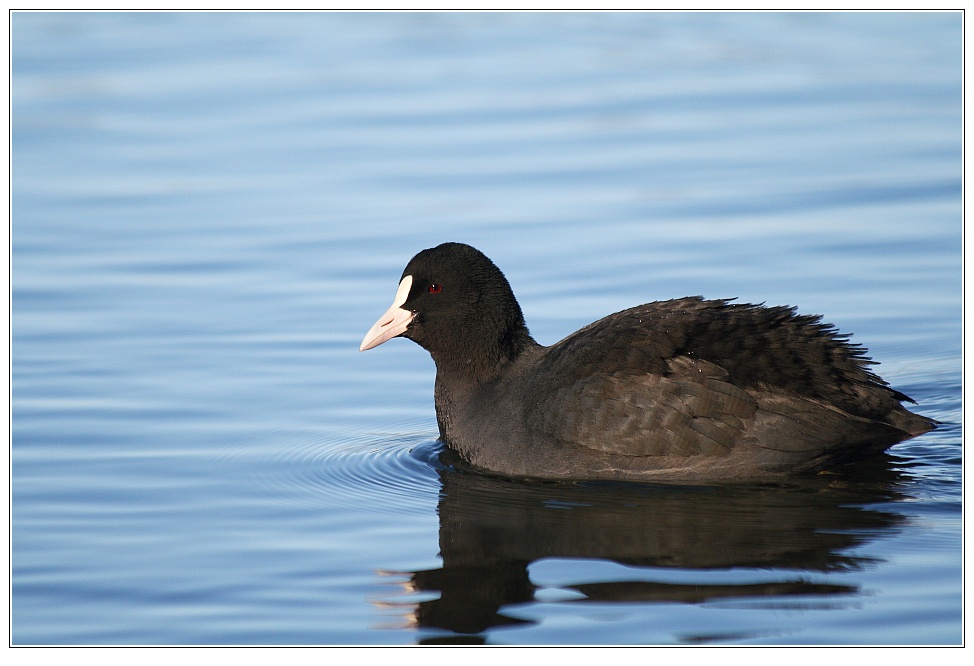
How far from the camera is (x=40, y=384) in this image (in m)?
9.16

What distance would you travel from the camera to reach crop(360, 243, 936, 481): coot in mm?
7375

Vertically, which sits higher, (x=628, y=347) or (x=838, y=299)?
(x=838, y=299)

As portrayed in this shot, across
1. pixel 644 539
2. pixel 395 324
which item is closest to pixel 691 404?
pixel 644 539

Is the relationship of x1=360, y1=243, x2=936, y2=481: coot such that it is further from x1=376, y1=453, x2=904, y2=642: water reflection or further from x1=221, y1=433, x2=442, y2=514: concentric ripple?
x1=221, y1=433, x2=442, y2=514: concentric ripple

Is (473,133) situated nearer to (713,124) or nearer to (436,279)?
(713,124)

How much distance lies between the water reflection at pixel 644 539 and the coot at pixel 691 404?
13 cm

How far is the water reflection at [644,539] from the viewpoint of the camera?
19.9ft

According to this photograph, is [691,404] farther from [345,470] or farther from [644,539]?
[345,470]

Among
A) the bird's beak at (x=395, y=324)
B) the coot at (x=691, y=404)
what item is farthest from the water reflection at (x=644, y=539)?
the bird's beak at (x=395, y=324)

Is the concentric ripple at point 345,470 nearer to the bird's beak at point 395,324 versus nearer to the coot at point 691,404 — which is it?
the coot at point 691,404

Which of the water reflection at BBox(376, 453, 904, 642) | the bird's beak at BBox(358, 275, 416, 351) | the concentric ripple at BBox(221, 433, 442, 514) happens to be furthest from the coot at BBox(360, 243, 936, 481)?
the bird's beak at BBox(358, 275, 416, 351)

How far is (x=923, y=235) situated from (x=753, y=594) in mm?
5932

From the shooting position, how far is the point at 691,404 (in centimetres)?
740

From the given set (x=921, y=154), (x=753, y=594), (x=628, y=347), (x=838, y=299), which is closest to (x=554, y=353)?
(x=628, y=347)
